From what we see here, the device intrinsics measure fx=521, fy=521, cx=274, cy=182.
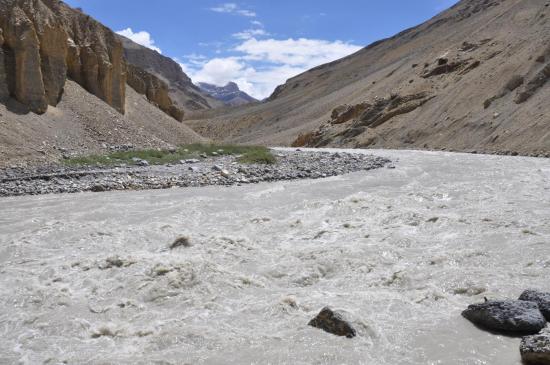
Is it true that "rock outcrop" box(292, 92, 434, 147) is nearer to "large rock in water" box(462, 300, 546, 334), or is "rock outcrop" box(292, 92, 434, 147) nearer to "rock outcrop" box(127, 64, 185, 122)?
"rock outcrop" box(127, 64, 185, 122)

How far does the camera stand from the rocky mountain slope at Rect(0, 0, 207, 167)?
21.5 m

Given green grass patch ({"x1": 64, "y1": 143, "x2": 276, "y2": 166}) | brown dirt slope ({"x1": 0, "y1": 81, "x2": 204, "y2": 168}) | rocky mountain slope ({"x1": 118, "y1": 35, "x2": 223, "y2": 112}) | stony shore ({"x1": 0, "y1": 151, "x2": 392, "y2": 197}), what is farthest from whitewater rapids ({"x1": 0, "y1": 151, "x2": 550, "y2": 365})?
rocky mountain slope ({"x1": 118, "y1": 35, "x2": 223, "y2": 112})

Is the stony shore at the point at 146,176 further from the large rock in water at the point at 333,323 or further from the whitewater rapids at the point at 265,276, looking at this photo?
the large rock in water at the point at 333,323

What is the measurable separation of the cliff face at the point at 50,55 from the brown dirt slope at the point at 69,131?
2.81 ft

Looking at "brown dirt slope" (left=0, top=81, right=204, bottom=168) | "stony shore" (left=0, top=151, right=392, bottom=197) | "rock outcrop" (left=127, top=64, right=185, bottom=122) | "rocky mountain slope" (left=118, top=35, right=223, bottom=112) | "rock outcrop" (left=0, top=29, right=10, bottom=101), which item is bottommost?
"stony shore" (left=0, top=151, right=392, bottom=197)

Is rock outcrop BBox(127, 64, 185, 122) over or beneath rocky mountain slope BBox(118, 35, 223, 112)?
beneath

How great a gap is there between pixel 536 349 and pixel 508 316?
0.75 metres

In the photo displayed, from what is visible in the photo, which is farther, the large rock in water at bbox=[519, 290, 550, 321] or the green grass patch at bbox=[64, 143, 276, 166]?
the green grass patch at bbox=[64, 143, 276, 166]

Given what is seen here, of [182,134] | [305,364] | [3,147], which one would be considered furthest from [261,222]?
[182,134]

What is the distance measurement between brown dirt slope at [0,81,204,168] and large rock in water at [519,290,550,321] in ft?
58.2

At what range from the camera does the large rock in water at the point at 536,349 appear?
460 centimetres

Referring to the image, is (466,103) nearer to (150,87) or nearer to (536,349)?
(150,87)

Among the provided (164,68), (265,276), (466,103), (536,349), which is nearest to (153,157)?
(265,276)

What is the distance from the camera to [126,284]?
7.16 metres
